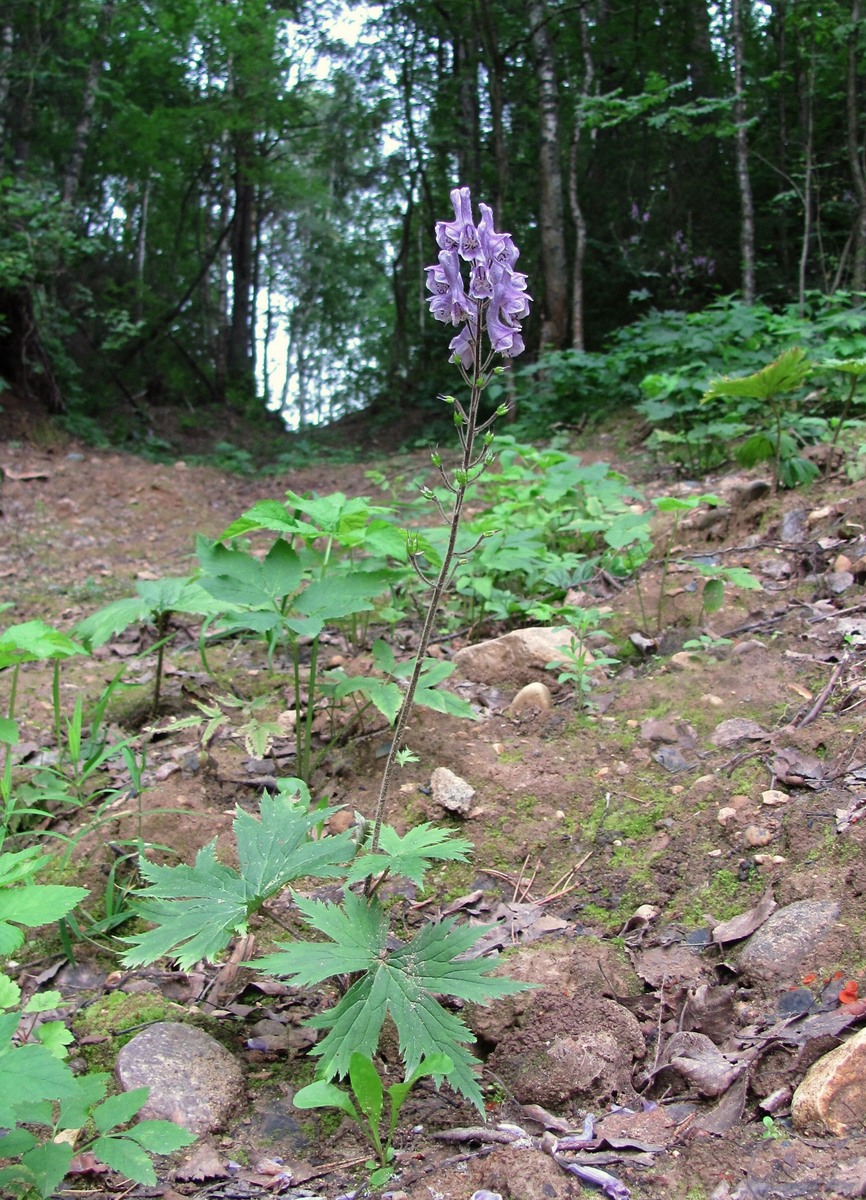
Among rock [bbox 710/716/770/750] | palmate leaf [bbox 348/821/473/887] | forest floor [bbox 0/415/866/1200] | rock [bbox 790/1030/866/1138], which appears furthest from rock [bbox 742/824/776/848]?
palmate leaf [bbox 348/821/473/887]

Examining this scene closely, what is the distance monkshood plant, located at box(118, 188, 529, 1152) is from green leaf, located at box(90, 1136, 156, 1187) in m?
0.27

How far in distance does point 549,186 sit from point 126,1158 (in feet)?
37.1

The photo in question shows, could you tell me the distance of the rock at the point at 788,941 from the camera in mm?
1699

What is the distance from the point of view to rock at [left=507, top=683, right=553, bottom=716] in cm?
306

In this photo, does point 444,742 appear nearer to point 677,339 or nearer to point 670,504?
point 670,504

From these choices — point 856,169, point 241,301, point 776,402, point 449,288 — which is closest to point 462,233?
point 449,288

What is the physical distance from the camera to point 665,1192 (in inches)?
51.5

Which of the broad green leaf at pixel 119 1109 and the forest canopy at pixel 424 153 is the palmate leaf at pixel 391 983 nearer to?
the broad green leaf at pixel 119 1109

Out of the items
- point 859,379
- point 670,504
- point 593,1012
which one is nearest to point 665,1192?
point 593,1012

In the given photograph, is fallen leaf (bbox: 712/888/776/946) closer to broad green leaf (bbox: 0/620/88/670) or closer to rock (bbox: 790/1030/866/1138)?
rock (bbox: 790/1030/866/1138)

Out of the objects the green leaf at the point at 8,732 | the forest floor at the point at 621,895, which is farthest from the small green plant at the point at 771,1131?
the green leaf at the point at 8,732

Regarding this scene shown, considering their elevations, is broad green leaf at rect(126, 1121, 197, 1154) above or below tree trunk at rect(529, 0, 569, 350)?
below

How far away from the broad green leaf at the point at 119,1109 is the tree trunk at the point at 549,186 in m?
10.3

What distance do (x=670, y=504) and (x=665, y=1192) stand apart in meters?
2.66
